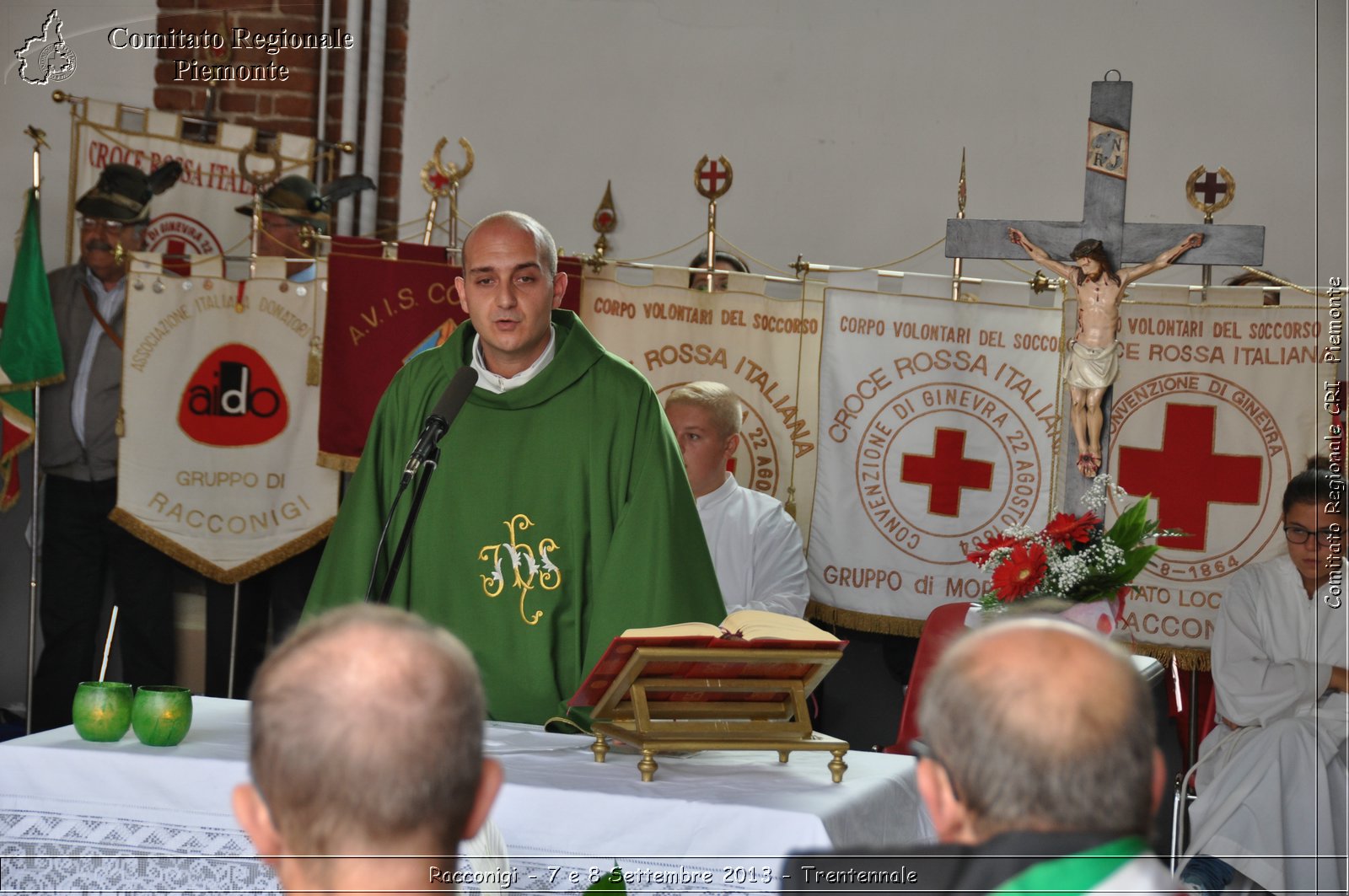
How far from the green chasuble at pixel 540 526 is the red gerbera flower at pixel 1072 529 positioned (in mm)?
1736

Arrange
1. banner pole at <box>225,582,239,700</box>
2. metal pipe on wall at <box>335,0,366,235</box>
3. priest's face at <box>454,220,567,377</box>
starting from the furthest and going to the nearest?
metal pipe on wall at <box>335,0,366,235</box>
banner pole at <box>225,582,239,700</box>
priest's face at <box>454,220,567,377</box>

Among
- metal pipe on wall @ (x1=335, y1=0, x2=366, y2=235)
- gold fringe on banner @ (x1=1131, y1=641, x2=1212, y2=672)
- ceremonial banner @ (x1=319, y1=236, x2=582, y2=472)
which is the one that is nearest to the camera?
gold fringe on banner @ (x1=1131, y1=641, x2=1212, y2=672)

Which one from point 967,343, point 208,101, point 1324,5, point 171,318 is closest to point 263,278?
point 171,318

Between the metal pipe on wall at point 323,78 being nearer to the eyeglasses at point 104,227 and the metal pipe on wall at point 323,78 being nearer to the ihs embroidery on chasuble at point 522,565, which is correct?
the eyeglasses at point 104,227

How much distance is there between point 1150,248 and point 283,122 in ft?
14.4

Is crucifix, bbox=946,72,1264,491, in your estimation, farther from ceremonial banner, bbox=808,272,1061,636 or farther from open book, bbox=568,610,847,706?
open book, bbox=568,610,847,706

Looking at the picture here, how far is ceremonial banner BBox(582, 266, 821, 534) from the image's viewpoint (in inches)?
249

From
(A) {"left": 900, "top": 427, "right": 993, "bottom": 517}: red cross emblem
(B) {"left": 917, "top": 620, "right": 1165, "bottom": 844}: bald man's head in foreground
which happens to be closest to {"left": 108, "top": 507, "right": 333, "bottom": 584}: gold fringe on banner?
(A) {"left": 900, "top": 427, "right": 993, "bottom": 517}: red cross emblem

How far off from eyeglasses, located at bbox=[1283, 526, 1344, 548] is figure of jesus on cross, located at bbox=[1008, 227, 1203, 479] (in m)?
0.70

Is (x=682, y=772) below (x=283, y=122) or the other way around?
below

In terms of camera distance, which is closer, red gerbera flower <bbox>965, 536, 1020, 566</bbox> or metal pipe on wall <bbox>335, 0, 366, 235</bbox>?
red gerbera flower <bbox>965, 536, 1020, 566</bbox>

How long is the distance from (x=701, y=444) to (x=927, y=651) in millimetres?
1372

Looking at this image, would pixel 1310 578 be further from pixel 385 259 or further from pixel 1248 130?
pixel 385 259

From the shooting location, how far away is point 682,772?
258cm
